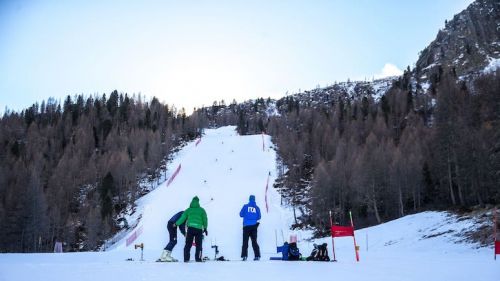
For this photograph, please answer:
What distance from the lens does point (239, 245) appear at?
31828mm

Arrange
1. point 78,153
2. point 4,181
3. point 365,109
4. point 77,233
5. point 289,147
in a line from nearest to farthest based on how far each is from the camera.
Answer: point 77,233, point 4,181, point 289,147, point 78,153, point 365,109

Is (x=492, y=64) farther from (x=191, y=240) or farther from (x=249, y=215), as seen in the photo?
(x=191, y=240)

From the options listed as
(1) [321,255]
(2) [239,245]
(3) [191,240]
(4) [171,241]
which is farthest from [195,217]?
(2) [239,245]

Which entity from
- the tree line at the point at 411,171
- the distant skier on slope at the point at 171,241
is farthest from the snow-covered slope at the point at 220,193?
the distant skier on slope at the point at 171,241

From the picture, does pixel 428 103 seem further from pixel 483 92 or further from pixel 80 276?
pixel 80 276

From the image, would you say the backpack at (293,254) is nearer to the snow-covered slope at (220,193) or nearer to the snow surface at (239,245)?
the snow surface at (239,245)

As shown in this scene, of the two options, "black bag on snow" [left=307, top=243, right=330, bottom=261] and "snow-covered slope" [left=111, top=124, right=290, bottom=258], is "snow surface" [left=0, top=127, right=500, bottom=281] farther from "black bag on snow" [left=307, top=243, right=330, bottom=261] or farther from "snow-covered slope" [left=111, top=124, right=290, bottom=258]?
"black bag on snow" [left=307, top=243, right=330, bottom=261]

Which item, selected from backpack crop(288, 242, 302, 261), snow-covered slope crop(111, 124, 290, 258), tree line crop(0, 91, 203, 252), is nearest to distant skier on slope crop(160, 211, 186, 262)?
backpack crop(288, 242, 302, 261)

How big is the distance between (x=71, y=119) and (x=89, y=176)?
5013cm

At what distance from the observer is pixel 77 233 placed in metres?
65.4

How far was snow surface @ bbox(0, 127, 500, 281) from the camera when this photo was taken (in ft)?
26.3

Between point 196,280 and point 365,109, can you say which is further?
point 365,109

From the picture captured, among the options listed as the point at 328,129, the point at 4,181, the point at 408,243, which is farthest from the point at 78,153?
the point at 408,243

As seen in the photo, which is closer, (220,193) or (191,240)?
(191,240)
